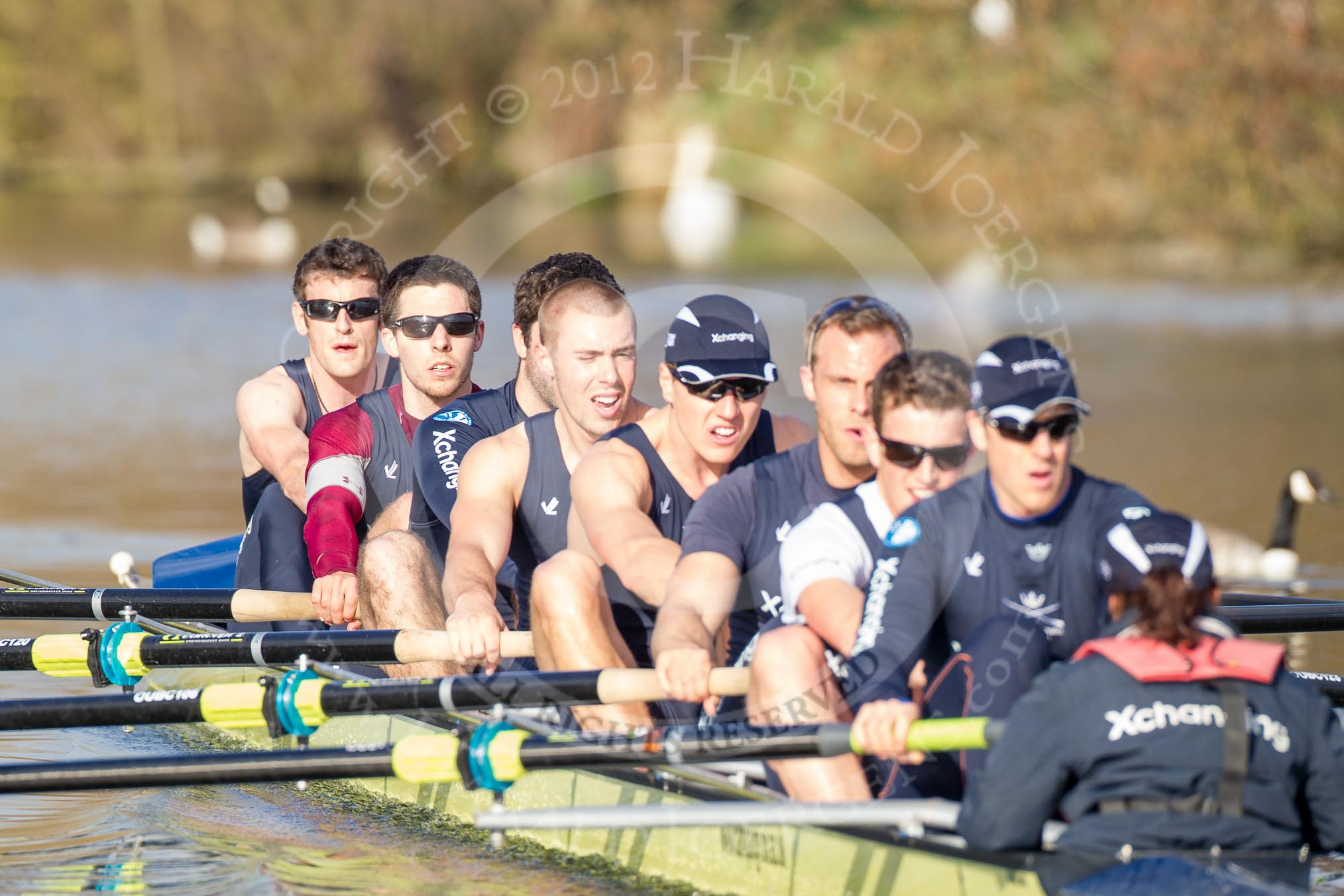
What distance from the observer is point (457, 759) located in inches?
169

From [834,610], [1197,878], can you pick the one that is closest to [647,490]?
[834,610]

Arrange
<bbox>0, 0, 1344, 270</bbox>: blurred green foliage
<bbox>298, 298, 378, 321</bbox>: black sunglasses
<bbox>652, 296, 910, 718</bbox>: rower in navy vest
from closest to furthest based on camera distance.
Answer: <bbox>652, 296, 910, 718</bbox>: rower in navy vest → <bbox>298, 298, 378, 321</bbox>: black sunglasses → <bbox>0, 0, 1344, 270</bbox>: blurred green foliage

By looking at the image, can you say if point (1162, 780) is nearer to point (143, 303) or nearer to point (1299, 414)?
point (1299, 414)

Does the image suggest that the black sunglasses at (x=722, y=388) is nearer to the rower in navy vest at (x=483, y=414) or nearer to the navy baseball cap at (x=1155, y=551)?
the rower in navy vest at (x=483, y=414)

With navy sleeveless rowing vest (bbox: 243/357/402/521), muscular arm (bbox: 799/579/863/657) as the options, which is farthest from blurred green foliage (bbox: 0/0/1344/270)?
muscular arm (bbox: 799/579/863/657)

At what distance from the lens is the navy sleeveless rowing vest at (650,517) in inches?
201

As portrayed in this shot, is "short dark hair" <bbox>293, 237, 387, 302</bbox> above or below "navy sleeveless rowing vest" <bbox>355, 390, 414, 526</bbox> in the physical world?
above

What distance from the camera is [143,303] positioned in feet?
71.9

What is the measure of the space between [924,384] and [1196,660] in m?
1.19

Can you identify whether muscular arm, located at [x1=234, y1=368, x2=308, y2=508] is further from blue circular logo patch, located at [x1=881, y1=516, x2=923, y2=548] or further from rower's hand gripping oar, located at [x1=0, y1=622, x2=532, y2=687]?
blue circular logo patch, located at [x1=881, y1=516, x2=923, y2=548]

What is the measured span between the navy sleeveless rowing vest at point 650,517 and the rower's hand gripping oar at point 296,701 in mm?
411

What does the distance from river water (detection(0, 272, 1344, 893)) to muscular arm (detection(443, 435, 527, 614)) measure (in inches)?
32.9

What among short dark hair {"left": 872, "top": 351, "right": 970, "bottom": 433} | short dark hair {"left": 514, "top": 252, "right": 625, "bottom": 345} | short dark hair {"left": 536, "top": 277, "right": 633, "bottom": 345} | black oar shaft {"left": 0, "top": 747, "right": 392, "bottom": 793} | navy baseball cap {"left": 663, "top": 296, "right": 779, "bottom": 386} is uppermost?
short dark hair {"left": 514, "top": 252, "right": 625, "bottom": 345}

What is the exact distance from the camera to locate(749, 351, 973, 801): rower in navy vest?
425 centimetres
